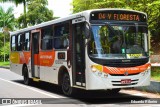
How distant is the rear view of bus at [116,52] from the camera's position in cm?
1245

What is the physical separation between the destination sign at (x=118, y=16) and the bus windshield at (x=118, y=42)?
11.3 inches

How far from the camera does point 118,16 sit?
13102 mm

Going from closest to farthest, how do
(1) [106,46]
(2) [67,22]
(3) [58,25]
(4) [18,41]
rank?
(1) [106,46] → (2) [67,22] → (3) [58,25] → (4) [18,41]

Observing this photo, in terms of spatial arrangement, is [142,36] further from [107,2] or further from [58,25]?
[107,2]

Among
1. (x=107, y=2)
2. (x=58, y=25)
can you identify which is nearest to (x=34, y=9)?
(x=107, y=2)

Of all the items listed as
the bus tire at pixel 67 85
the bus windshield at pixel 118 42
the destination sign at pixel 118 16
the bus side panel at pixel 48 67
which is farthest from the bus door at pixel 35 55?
the bus windshield at pixel 118 42

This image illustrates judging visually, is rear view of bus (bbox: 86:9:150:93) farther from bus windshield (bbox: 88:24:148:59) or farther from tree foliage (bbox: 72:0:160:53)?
tree foliage (bbox: 72:0:160:53)

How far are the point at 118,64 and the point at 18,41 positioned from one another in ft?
35.0

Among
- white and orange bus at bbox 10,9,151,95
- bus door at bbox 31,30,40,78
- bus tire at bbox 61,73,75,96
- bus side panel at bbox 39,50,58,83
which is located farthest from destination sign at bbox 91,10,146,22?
bus door at bbox 31,30,40,78

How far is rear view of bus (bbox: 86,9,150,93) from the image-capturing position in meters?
12.4

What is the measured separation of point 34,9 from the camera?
66.1 meters

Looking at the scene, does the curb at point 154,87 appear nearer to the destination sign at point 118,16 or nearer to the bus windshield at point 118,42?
the bus windshield at point 118,42

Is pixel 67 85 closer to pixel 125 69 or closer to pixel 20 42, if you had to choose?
pixel 125 69

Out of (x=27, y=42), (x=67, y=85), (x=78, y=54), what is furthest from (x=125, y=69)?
(x=27, y=42)
